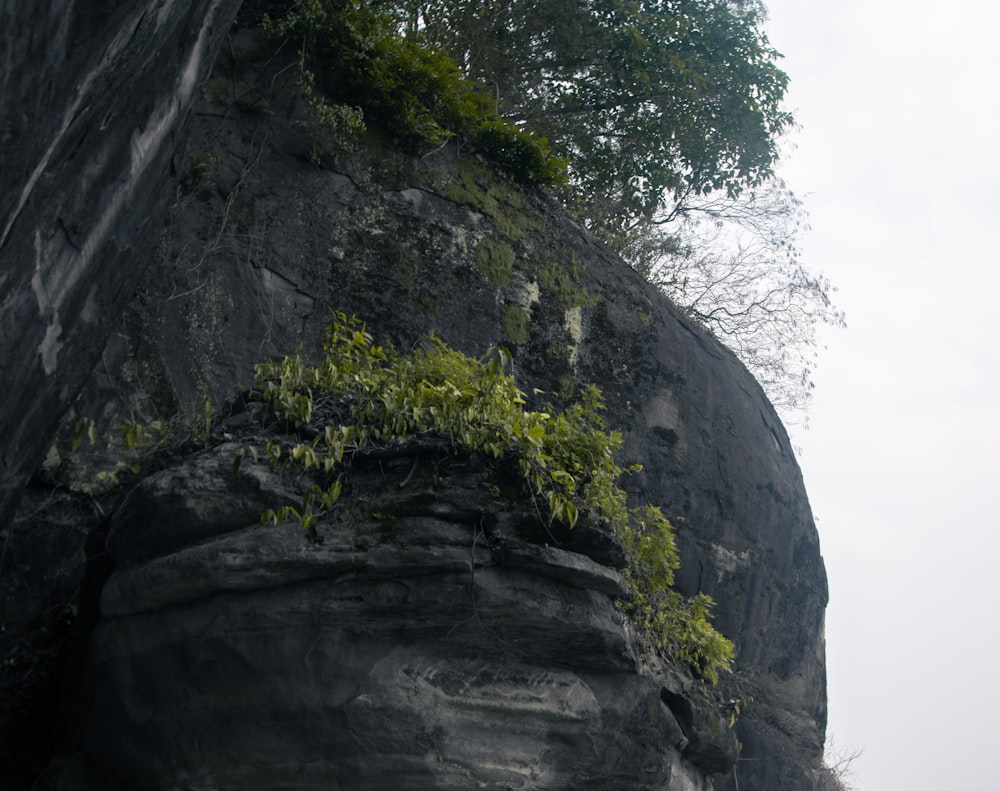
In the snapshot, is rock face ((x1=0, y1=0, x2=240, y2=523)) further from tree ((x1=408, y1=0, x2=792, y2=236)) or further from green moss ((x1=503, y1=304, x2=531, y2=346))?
tree ((x1=408, y1=0, x2=792, y2=236))

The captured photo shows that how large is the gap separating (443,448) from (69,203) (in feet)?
7.18

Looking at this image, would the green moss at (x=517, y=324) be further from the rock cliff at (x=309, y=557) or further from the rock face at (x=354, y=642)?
the rock face at (x=354, y=642)

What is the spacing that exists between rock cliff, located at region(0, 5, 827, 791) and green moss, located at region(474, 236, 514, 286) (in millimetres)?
30

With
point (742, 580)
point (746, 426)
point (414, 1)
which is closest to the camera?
point (742, 580)

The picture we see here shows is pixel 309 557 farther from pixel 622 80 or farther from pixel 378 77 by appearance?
pixel 622 80

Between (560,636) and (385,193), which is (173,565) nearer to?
(560,636)

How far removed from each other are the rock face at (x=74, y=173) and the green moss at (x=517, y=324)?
123 inches

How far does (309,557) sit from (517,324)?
3.77 m

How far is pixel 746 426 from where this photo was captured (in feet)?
31.1

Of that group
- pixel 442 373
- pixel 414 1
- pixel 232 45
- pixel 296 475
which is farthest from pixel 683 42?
pixel 296 475

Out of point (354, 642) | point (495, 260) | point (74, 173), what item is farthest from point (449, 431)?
point (495, 260)

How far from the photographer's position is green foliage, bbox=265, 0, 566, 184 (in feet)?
25.5

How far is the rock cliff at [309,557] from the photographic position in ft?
15.3

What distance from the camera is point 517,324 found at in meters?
8.01
